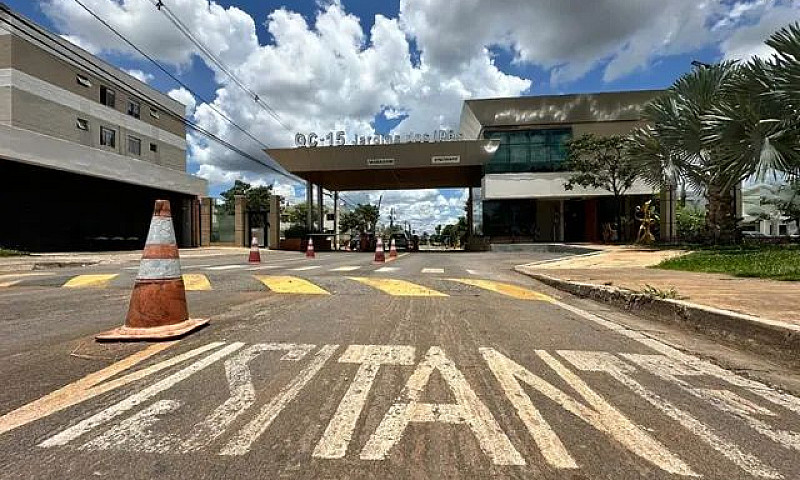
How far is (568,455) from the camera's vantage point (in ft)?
8.43

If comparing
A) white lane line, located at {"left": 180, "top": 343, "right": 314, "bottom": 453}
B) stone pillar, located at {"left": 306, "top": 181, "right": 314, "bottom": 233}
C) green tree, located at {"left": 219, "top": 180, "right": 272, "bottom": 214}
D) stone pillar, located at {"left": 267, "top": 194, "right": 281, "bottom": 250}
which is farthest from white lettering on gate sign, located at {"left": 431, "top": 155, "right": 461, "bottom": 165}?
green tree, located at {"left": 219, "top": 180, "right": 272, "bottom": 214}

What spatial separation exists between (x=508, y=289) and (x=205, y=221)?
112 feet

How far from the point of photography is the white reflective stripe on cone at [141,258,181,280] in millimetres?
5203

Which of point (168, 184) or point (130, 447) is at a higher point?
point (168, 184)

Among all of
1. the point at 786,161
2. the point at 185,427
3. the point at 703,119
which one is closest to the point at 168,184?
the point at 703,119

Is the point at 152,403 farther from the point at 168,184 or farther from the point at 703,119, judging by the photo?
the point at 168,184

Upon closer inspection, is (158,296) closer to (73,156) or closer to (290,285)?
(290,285)

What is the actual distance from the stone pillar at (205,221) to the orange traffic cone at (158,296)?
34992 mm

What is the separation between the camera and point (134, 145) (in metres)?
37.9

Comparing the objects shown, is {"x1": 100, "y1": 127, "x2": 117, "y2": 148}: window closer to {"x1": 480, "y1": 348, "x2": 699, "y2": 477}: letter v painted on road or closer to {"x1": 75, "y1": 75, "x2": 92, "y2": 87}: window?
{"x1": 75, "y1": 75, "x2": 92, "y2": 87}: window

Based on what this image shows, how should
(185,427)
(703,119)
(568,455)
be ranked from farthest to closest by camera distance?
(703,119) → (185,427) → (568,455)

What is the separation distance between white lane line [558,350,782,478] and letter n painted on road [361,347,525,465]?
1049 millimetres

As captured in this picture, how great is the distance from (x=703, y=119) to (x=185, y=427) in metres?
17.4

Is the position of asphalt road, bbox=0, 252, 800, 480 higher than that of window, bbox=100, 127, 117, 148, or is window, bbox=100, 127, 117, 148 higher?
window, bbox=100, 127, 117, 148
